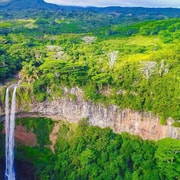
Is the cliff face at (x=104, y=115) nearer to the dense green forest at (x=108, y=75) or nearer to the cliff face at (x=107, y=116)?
the cliff face at (x=107, y=116)

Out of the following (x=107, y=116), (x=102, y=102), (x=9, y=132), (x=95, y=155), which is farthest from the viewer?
(x=9, y=132)

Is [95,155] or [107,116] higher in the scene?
[107,116]

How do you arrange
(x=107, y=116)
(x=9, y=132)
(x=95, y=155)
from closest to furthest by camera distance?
(x=95, y=155), (x=107, y=116), (x=9, y=132)

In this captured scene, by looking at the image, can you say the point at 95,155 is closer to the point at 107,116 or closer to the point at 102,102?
the point at 107,116

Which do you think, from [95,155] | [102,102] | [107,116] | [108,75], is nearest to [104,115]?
[107,116]

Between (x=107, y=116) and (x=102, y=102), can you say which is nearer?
(x=102, y=102)

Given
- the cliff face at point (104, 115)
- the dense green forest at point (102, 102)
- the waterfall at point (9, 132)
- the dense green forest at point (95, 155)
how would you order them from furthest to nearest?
the waterfall at point (9, 132) < the cliff face at point (104, 115) < the dense green forest at point (102, 102) < the dense green forest at point (95, 155)

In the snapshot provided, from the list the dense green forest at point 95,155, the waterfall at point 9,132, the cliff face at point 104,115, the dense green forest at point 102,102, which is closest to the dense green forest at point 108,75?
the dense green forest at point 102,102
